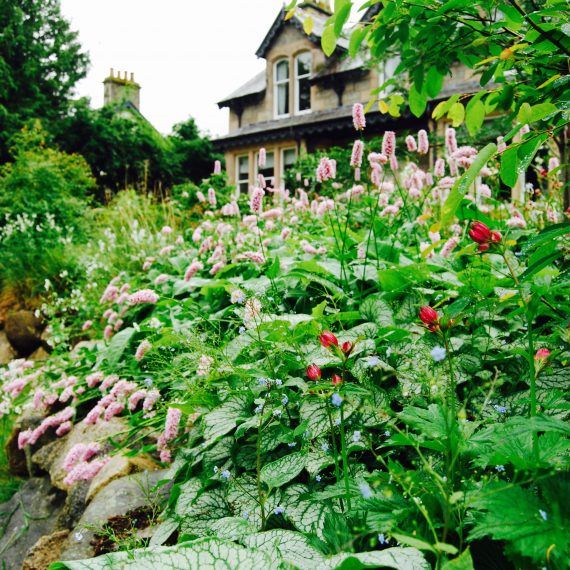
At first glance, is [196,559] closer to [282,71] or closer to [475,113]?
[475,113]

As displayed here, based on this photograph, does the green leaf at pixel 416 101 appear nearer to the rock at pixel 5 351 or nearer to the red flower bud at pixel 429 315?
the red flower bud at pixel 429 315

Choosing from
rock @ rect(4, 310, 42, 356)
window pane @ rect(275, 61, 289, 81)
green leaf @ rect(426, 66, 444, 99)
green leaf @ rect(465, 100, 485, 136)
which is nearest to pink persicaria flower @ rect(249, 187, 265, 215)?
green leaf @ rect(426, 66, 444, 99)

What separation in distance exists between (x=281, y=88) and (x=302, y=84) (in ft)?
2.86

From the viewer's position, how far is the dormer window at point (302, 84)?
17.2m

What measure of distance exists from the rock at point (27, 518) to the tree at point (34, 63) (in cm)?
1915

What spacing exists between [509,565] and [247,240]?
3410 millimetres

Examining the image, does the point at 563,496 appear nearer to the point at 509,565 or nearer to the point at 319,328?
the point at 509,565

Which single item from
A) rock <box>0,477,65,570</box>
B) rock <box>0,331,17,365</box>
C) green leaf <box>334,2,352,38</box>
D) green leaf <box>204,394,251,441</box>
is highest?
green leaf <box>334,2,352,38</box>

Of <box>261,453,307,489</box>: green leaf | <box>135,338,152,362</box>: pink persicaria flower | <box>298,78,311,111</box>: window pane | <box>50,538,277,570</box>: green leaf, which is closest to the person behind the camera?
<box>50,538,277,570</box>: green leaf

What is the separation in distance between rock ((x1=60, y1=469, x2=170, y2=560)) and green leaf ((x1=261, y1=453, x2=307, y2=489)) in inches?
23.6

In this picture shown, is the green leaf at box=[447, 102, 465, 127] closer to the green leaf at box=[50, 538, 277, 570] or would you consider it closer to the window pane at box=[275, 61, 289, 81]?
the green leaf at box=[50, 538, 277, 570]

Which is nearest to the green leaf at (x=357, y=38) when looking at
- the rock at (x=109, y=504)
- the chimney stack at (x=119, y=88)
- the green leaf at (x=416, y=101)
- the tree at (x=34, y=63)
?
the green leaf at (x=416, y=101)

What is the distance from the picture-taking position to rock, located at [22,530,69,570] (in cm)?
197

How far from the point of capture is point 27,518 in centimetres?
279
